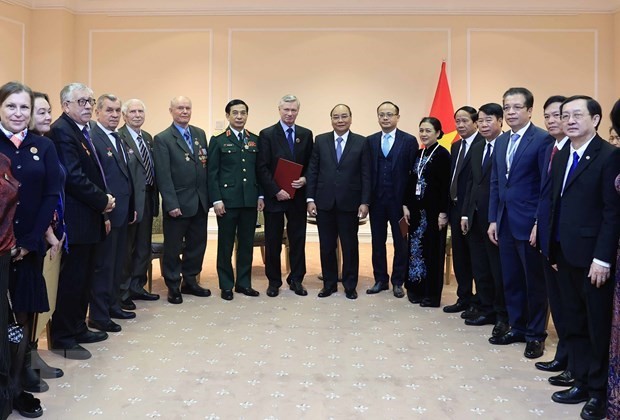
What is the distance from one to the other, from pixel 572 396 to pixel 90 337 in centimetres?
271

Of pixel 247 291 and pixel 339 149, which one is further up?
pixel 339 149

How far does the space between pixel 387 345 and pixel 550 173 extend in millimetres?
1411

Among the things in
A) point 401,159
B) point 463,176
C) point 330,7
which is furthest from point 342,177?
point 330,7

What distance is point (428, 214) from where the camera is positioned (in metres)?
4.45

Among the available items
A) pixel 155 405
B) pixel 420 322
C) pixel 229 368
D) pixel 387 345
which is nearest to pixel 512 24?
pixel 420 322

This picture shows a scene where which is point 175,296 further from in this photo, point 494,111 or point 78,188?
point 494,111

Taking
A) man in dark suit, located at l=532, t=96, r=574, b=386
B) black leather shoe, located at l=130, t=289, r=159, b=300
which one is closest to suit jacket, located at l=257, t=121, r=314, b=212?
black leather shoe, located at l=130, t=289, r=159, b=300

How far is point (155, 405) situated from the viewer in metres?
2.58

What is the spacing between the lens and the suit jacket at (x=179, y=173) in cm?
450

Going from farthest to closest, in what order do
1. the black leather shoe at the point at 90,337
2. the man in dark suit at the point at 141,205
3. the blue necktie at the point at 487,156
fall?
the man in dark suit at the point at 141,205, the blue necktie at the point at 487,156, the black leather shoe at the point at 90,337

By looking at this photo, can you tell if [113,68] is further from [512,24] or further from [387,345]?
[387,345]

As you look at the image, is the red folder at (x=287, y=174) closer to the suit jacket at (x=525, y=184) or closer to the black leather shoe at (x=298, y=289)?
the black leather shoe at (x=298, y=289)

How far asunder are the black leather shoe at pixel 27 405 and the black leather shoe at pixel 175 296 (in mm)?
2039

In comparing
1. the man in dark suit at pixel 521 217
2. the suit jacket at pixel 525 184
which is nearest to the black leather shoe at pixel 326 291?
the man in dark suit at pixel 521 217
